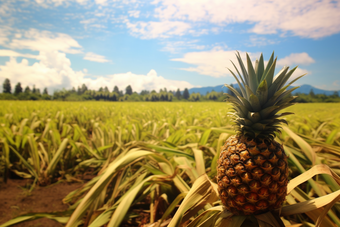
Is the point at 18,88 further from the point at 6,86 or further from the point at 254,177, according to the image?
the point at 254,177

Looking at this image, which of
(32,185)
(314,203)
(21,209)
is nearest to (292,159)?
(314,203)

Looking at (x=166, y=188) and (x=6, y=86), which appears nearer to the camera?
(x=166, y=188)

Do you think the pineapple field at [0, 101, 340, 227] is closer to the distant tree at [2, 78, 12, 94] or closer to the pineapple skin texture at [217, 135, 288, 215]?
the pineapple skin texture at [217, 135, 288, 215]

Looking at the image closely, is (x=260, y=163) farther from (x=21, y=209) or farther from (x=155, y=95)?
(x=155, y=95)

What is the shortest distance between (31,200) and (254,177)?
6.80 ft

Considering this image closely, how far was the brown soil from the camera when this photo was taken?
145 centimetres

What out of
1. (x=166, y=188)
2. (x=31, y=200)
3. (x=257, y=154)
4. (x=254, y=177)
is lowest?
(x=31, y=200)

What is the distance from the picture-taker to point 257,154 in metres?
0.80

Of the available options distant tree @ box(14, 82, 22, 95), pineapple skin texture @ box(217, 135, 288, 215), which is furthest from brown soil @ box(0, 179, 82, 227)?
distant tree @ box(14, 82, 22, 95)

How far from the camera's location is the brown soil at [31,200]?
145cm

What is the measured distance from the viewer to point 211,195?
932mm

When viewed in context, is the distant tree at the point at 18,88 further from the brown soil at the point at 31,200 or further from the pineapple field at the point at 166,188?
the brown soil at the point at 31,200

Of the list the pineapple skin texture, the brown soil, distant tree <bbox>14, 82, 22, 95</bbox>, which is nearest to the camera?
the pineapple skin texture

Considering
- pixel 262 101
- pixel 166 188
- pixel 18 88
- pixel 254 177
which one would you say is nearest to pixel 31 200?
pixel 166 188
